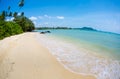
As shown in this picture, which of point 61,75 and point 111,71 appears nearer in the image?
point 61,75

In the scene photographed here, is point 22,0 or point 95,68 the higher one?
point 22,0

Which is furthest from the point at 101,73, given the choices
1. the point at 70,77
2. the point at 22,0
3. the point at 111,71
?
the point at 22,0

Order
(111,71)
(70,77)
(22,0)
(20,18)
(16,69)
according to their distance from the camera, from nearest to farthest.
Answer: (70,77) → (16,69) → (111,71) → (22,0) → (20,18)

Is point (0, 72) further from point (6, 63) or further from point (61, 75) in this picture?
point (61, 75)

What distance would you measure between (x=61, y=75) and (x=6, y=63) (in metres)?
3.01

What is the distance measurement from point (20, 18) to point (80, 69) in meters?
52.1

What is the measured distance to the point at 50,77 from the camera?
608cm

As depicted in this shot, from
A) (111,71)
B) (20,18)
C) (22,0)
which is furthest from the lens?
(20,18)

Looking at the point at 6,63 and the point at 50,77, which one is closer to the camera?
the point at 50,77

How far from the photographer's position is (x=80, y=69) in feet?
24.8

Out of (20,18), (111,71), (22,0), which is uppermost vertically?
(22,0)

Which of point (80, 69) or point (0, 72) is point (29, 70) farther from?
point (80, 69)

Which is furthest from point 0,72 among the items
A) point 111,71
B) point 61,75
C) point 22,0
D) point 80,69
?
point 22,0

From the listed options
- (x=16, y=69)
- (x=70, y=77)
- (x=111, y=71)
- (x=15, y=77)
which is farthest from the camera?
(x=111, y=71)
